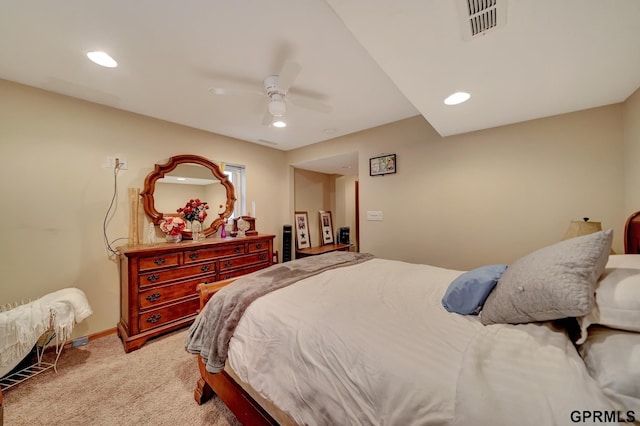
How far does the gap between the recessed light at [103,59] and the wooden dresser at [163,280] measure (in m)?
1.52

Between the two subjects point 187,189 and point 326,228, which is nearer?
point 187,189

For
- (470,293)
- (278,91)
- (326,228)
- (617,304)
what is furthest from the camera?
(326,228)

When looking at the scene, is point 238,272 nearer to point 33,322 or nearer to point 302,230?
point 33,322

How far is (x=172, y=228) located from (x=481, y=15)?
3.04m

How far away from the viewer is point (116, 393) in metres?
1.59

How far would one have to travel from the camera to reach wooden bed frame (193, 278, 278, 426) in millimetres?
1164

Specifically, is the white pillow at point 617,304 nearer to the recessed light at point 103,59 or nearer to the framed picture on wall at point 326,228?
the recessed light at point 103,59

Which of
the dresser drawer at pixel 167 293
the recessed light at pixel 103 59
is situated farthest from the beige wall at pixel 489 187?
the recessed light at pixel 103 59

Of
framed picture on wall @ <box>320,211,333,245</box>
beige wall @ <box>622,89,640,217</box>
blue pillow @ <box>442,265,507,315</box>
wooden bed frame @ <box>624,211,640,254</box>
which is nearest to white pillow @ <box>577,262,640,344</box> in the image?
blue pillow @ <box>442,265,507,315</box>

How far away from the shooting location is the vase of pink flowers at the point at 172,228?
2551 millimetres

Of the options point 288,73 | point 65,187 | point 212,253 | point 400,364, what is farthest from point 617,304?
point 65,187

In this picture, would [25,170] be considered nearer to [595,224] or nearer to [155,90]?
[155,90]

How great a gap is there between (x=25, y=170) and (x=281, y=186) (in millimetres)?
2891

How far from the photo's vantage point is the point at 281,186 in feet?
13.7
